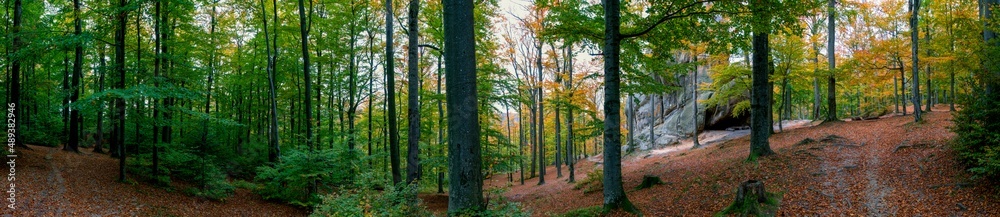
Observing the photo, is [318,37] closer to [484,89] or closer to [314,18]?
[314,18]

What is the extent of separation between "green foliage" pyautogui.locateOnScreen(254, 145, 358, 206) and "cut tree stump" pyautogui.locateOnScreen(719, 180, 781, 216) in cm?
938

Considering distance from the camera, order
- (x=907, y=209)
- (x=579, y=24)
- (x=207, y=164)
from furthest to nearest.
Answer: (x=207, y=164) → (x=579, y=24) → (x=907, y=209)

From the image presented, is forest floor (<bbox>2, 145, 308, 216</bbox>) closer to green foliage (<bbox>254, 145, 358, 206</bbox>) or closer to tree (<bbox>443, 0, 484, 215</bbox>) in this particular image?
green foliage (<bbox>254, 145, 358, 206</bbox>)

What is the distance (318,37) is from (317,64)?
2300 mm

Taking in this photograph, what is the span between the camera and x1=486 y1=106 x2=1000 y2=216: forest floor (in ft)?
22.1

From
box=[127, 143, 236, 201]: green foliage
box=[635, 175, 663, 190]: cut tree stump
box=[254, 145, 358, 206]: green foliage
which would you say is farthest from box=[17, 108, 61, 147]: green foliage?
box=[635, 175, 663, 190]: cut tree stump

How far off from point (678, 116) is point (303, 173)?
24.8 m

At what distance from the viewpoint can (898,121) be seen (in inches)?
631

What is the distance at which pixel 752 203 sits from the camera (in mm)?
7078

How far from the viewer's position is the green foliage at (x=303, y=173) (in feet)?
39.1

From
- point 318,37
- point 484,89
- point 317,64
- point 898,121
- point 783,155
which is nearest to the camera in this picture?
point 783,155

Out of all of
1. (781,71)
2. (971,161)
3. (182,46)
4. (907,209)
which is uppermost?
(182,46)

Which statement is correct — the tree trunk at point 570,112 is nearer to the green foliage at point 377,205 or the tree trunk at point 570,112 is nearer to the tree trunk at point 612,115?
the tree trunk at point 612,115

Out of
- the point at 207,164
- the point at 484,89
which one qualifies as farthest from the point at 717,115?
the point at 207,164
